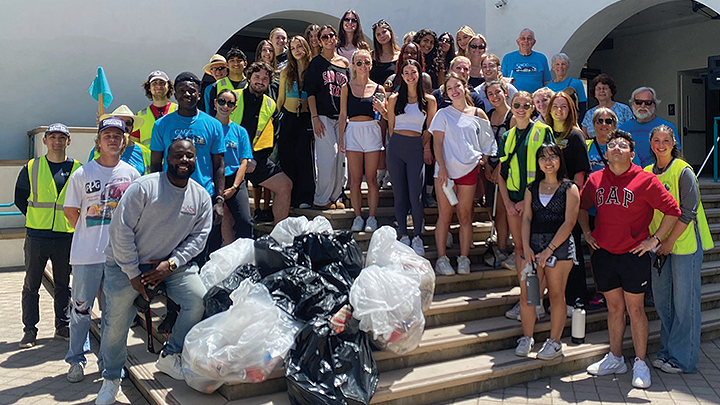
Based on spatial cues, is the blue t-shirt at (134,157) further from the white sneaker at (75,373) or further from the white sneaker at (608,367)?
the white sneaker at (608,367)

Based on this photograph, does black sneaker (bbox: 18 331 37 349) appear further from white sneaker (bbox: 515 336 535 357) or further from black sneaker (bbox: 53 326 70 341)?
white sneaker (bbox: 515 336 535 357)

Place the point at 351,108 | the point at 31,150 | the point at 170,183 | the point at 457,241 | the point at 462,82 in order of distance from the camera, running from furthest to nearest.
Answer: the point at 31,150, the point at 457,241, the point at 351,108, the point at 462,82, the point at 170,183

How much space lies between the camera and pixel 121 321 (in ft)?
13.3

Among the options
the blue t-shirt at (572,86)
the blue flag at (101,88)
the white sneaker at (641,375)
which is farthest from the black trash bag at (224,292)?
the blue flag at (101,88)

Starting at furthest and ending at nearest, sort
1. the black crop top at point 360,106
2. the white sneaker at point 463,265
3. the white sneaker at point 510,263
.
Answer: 1. the black crop top at point 360,106
2. the white sneaker at point 510,263
3. the white sneaker at point 463,265

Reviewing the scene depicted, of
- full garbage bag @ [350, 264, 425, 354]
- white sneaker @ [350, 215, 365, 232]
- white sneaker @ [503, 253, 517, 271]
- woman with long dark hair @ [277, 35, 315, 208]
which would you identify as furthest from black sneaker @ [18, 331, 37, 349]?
white sneaker @ [503, 253, 517, 271]

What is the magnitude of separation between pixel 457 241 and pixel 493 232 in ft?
1.36

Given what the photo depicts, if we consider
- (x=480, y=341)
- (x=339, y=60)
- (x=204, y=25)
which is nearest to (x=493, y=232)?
(x=480, y=341)

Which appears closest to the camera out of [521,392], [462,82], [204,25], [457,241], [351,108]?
[521,392]

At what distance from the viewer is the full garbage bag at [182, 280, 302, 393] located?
385 cm

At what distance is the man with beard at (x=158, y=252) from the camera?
12.7ft

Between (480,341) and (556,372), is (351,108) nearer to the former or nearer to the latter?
(480,341)

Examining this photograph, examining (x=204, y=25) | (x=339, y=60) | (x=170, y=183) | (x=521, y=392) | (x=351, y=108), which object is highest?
(x=204, y=25)

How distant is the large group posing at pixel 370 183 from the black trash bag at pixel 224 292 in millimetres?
117
